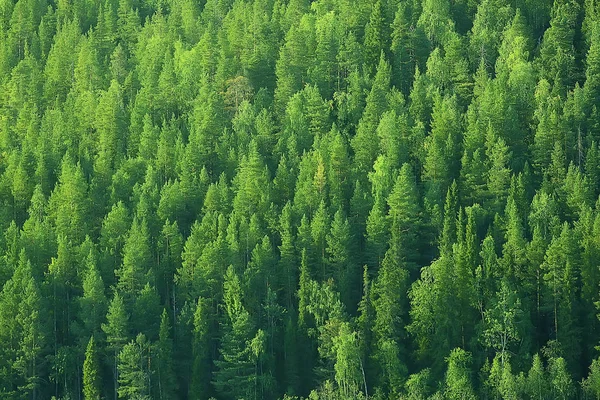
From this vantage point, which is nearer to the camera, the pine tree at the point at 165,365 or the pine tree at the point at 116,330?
the pine tree at the point at 165,365

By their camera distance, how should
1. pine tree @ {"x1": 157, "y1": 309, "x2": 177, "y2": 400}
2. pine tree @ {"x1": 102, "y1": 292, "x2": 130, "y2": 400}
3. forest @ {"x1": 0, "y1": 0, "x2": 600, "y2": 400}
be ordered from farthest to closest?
pine tree @ {"x1": 102, "y1": 292, "x2": 130, "y2": 400}, pine tree @ {"x1": 157, "y1": 309, "x2": 177, "y2": 400}, forest @ {"x1": 0, "y1": 0, "x2": 600, "y2": 400}

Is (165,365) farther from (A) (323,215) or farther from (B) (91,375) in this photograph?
(A) (323,215)

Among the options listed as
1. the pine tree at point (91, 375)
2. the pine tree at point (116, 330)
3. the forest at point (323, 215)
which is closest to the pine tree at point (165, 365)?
the forest at point (323, 215)

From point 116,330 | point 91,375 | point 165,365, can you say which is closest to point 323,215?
point 165,365

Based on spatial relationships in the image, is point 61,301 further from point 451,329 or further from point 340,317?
point 451,329

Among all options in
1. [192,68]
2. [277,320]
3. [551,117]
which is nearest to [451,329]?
[277,320]

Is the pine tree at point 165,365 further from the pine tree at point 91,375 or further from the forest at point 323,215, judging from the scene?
the pine tree at point 91,375

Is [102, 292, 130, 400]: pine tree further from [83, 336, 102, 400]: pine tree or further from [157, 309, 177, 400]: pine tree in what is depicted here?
[157, 309, 177, 400]: pine tree

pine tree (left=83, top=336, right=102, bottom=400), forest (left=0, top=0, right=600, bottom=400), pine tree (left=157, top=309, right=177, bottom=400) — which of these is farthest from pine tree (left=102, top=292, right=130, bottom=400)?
pine tree (left=157, top=309, right=177, bottom=400)

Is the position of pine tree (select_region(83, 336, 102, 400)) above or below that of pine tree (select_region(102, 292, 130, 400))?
below
